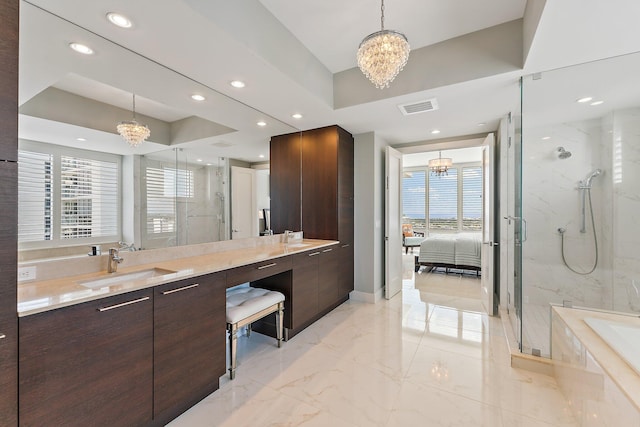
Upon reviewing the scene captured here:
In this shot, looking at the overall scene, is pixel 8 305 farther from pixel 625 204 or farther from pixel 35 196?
pixel 625 204

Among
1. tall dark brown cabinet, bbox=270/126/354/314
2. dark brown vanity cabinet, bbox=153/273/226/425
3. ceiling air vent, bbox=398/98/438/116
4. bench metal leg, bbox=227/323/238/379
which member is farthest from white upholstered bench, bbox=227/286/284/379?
ceiling air vent, bbox=398/98/438/116

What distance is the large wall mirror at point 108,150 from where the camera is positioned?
1512 mm

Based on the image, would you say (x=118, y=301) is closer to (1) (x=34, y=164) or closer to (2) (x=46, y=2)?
(1) (x=34, y=164)

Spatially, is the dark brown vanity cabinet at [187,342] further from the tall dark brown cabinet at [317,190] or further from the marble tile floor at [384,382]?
the tall dark brown cabinet at [317,190]

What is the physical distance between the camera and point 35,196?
1495mm

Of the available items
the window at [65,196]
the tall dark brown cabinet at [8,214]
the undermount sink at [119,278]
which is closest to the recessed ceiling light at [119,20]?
the tall dark brown cabinet at [8,214]

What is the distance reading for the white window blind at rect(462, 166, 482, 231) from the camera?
7.57 metres

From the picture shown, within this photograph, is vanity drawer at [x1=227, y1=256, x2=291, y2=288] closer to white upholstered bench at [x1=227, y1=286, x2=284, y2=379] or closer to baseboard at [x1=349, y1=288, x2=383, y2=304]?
white upholstered bench at [x1=227, y1=286, x2=284, y2=379]

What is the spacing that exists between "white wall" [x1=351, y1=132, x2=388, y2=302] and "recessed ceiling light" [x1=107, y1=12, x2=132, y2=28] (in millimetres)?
2873

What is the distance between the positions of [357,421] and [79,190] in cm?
226

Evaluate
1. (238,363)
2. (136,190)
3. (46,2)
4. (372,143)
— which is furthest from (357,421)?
(372,143)

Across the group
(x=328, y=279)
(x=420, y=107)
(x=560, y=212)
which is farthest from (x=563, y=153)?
(x=328, y=279)

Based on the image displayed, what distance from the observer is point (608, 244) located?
2.89m

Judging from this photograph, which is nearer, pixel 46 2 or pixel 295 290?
pixel 46 2
